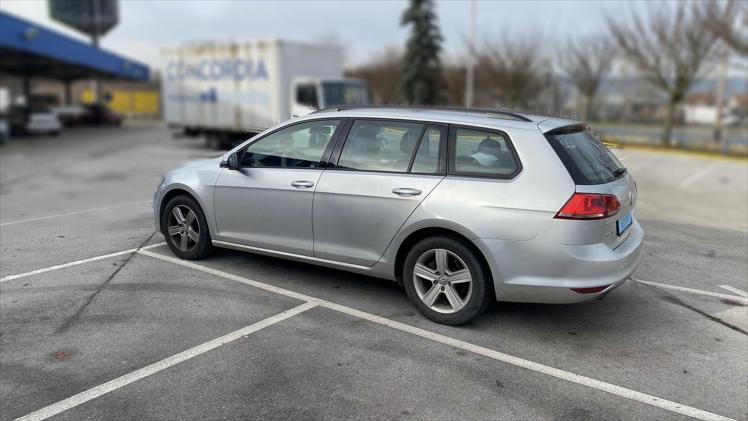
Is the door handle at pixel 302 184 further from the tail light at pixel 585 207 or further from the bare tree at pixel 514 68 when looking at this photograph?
the bare tree at pixel 514 68

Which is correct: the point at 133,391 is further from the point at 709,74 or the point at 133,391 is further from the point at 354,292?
the point at 709,74

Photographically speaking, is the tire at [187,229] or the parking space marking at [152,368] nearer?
the parking space marking at [152,368]

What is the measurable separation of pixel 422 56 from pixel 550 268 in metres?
35.2

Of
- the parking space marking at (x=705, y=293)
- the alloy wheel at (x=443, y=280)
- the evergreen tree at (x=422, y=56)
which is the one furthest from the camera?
the evergreen tree at (x=422, y=56)

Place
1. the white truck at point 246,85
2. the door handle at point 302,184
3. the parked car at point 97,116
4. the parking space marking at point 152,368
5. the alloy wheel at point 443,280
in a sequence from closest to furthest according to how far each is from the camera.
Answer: the parking space marking at point 152,368, the alloy wheel at point 443,280, the door handle at point 302,184, the white truck at point 246,85, the parked car at point 97,116

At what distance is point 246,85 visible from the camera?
19172mm

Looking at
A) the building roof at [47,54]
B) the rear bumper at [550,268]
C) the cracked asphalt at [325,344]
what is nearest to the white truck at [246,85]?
the building roof at [47,54]

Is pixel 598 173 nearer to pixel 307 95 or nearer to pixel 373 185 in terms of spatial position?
pixel 373 185

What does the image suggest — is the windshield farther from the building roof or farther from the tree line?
the building roof

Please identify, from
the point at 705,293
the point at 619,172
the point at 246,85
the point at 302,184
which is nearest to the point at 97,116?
the point at 246,85

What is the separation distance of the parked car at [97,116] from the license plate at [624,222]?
43653 mm

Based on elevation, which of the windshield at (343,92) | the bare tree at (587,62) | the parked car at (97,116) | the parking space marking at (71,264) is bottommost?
the parking space marking at (71,264)

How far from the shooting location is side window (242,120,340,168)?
4.93m

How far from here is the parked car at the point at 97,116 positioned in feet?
136
